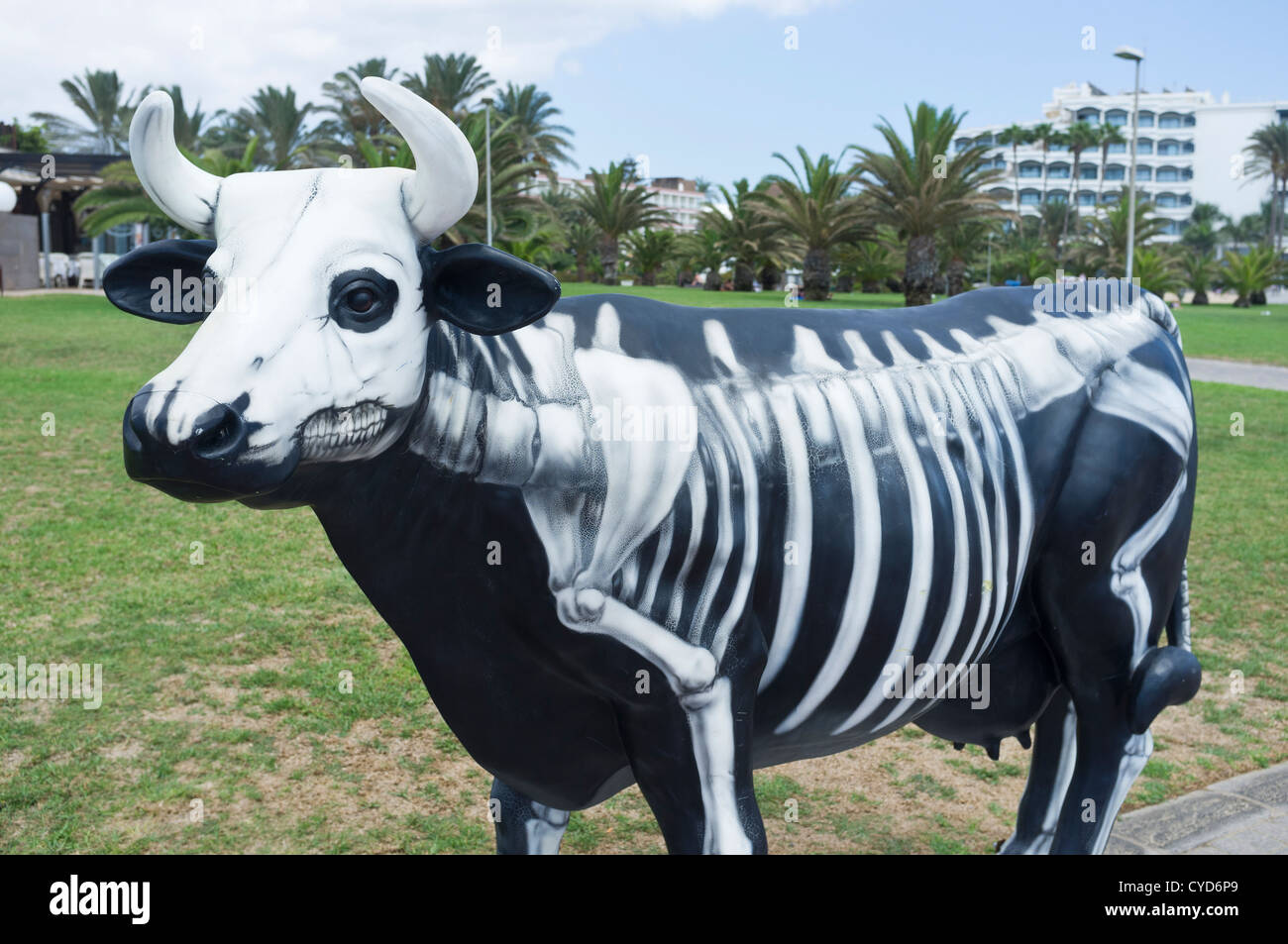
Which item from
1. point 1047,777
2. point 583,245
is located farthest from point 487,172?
point 583,245

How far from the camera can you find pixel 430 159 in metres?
1.94

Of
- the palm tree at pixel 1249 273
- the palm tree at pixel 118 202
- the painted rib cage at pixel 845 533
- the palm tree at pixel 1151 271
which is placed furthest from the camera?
the palm tree at pixel 1249 273

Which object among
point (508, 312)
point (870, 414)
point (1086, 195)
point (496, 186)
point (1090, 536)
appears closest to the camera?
point (508, 312)

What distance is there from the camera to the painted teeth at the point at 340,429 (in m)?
1.88

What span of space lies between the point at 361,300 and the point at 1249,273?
49556 millimetres

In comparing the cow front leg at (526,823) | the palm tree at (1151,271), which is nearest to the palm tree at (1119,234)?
the palm tree at (1151,271)

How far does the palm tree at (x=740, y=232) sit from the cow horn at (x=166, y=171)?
32257mm

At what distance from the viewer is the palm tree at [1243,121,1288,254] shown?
74.5 meters

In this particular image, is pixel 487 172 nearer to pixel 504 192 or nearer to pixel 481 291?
pixel 504 192

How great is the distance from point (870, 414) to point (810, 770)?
101 inches

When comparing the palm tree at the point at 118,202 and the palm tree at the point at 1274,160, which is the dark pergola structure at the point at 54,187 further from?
the palm tree at the point at 1274,160

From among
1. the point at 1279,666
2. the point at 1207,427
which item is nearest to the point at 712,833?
the point at 1279,666

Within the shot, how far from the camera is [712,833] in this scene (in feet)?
7.47

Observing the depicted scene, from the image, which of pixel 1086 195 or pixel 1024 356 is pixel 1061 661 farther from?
pixel 1086 195
